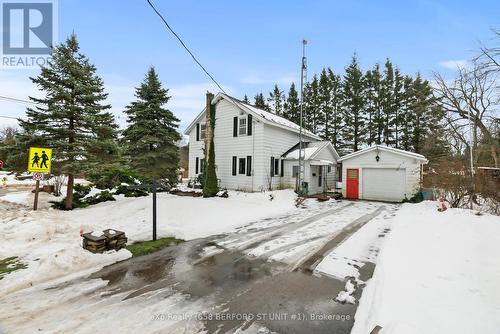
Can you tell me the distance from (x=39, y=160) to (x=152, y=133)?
42.8 ft

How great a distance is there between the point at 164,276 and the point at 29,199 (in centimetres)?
1467

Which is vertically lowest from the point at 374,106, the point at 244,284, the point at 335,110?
the point at 244,284

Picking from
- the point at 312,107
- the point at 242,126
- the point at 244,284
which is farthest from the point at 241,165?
the point at 312,107

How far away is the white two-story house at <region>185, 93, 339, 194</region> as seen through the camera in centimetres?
1853

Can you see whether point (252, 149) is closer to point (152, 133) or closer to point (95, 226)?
point (152, 133)

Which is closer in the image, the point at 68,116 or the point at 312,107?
the point at 68,116

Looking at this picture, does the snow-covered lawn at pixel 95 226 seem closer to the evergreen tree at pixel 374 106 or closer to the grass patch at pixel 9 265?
the grass patch at pixel 9 265

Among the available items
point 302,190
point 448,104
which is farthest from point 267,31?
point 448,104

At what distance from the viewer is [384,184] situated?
1764 cm

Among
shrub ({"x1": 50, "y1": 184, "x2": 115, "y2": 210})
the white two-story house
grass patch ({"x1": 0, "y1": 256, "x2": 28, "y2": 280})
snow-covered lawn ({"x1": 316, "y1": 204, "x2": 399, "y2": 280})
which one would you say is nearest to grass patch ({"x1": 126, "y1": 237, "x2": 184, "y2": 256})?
grass patch ({"x1": 0, "y1": 256, "x2": 28, "y2": 280})

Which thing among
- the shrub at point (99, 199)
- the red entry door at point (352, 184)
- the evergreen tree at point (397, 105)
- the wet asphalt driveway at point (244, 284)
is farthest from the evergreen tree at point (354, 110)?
the wet asphalt driveway at point (244, 284)

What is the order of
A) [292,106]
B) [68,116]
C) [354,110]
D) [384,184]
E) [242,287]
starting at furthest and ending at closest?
1. [292,106]
2. [354,110]
3. [384,184]
4. [68,116]
5. [242,287]

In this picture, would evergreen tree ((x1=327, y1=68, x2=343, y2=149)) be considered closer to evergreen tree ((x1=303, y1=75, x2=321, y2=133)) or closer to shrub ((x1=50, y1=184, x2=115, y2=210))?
evergreen tree ((x1=303, y1=75, x2=321, y2=133))

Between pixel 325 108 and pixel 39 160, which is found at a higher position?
pixel 325 108
